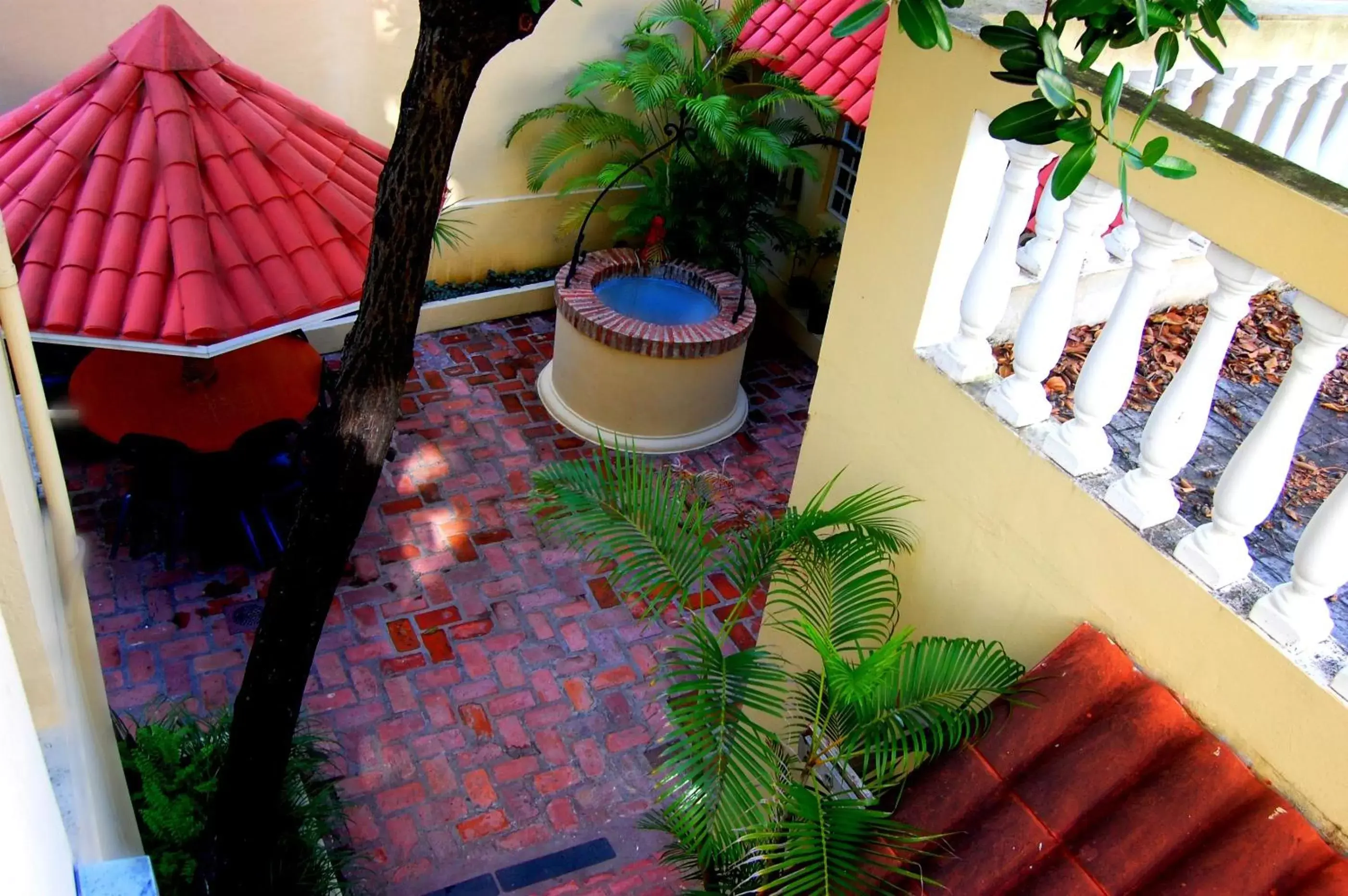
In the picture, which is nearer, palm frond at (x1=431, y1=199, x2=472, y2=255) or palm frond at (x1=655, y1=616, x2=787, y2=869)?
palm frond at (x1=655, y1=616, x2=787, y2=869)

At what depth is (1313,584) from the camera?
2807mm

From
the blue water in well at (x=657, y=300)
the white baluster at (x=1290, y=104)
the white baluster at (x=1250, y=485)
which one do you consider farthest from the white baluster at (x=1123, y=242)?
the blue water in well at (x=657, y=300)

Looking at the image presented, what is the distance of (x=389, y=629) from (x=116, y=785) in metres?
2.72

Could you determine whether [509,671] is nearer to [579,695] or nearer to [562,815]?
[579,695]

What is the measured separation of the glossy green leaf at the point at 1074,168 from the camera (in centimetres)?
201

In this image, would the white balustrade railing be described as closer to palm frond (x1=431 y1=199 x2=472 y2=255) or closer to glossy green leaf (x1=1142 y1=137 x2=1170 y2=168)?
glossy green leaf (x1=1142 y1=137 x2=1170 y2=168)

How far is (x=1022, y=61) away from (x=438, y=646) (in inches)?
220

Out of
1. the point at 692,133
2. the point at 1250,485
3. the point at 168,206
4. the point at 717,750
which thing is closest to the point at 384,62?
the point at 692,133

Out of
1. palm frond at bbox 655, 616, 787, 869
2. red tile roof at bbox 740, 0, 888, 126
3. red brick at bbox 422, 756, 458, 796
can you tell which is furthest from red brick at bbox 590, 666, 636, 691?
red tile roof at bbox 740, 0, 888, 126

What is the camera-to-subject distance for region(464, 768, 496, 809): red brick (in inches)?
239

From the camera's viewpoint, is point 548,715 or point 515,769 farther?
point 548,715

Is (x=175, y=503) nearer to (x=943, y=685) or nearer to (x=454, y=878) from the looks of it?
(x=454, y=878)

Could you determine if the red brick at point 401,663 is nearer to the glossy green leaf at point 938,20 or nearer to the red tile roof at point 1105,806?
the red tile roof at point 1105,806

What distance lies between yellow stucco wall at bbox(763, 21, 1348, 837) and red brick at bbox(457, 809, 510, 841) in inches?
108
